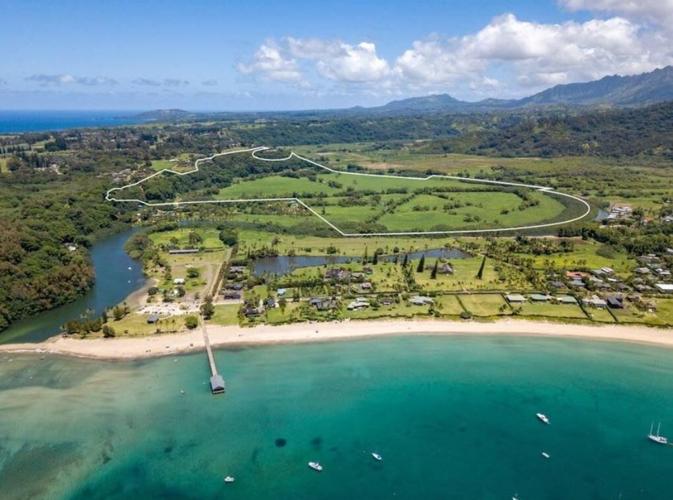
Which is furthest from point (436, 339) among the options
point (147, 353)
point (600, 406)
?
point (147, 353)

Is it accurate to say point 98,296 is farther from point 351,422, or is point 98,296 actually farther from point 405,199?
point 405,199

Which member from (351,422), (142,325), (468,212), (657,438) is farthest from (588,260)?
(142,325)

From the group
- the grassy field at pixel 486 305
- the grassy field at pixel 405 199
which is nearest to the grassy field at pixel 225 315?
the grassy field at pixel 486 305

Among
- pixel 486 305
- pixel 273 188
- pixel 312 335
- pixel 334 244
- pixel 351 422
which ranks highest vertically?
pixel 486 305

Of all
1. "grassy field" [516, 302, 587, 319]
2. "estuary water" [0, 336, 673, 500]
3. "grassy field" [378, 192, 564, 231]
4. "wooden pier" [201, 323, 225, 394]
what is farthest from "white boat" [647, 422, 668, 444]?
"grassy field" [378, 192, 564, 231]

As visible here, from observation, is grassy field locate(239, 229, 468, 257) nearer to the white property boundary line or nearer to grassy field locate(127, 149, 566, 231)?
the white property boundary line

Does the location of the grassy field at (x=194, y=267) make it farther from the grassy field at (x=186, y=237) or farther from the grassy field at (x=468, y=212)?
the grassy field at (x=468, y=212)
